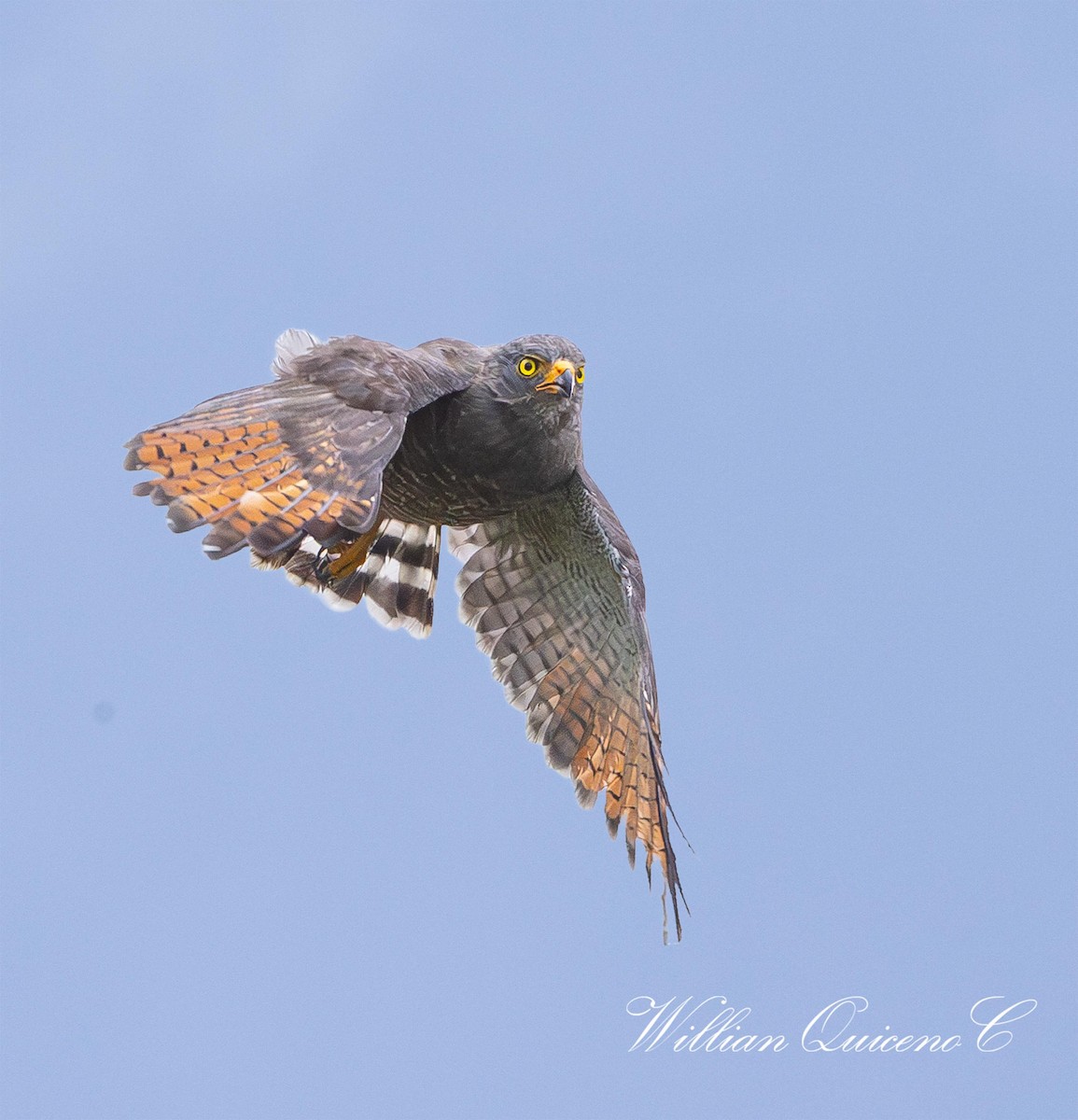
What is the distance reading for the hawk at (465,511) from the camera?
435 inches

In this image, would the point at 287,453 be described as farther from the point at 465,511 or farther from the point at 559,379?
the point at 465,511

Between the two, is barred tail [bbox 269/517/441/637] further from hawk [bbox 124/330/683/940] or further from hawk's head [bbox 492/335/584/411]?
hawk's head [bbox 492/335/584/411]

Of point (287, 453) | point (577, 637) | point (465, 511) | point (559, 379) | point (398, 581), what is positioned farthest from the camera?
point (398, 581)

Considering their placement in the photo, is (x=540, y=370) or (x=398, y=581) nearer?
(x=540, y=370)

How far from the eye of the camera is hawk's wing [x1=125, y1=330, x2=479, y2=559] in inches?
427

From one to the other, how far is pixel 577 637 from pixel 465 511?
1.70 meters

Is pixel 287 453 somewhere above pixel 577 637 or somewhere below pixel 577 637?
above

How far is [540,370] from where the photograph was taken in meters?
12.9

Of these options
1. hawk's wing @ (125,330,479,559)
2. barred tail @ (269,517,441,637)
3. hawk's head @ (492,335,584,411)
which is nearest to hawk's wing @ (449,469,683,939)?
barred tail @ (269,517,441,637)

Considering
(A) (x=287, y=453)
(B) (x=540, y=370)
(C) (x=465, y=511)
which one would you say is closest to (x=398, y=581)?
(C) (x=465, y=511)

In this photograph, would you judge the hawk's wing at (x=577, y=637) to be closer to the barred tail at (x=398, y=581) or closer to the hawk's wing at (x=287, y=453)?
the barred tail at (x=398, y=581)

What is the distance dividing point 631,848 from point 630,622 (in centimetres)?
168

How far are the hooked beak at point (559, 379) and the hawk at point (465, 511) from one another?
0.01m

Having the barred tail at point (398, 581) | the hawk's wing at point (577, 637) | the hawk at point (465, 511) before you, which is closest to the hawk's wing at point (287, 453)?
the hawk at point (465, 511)
